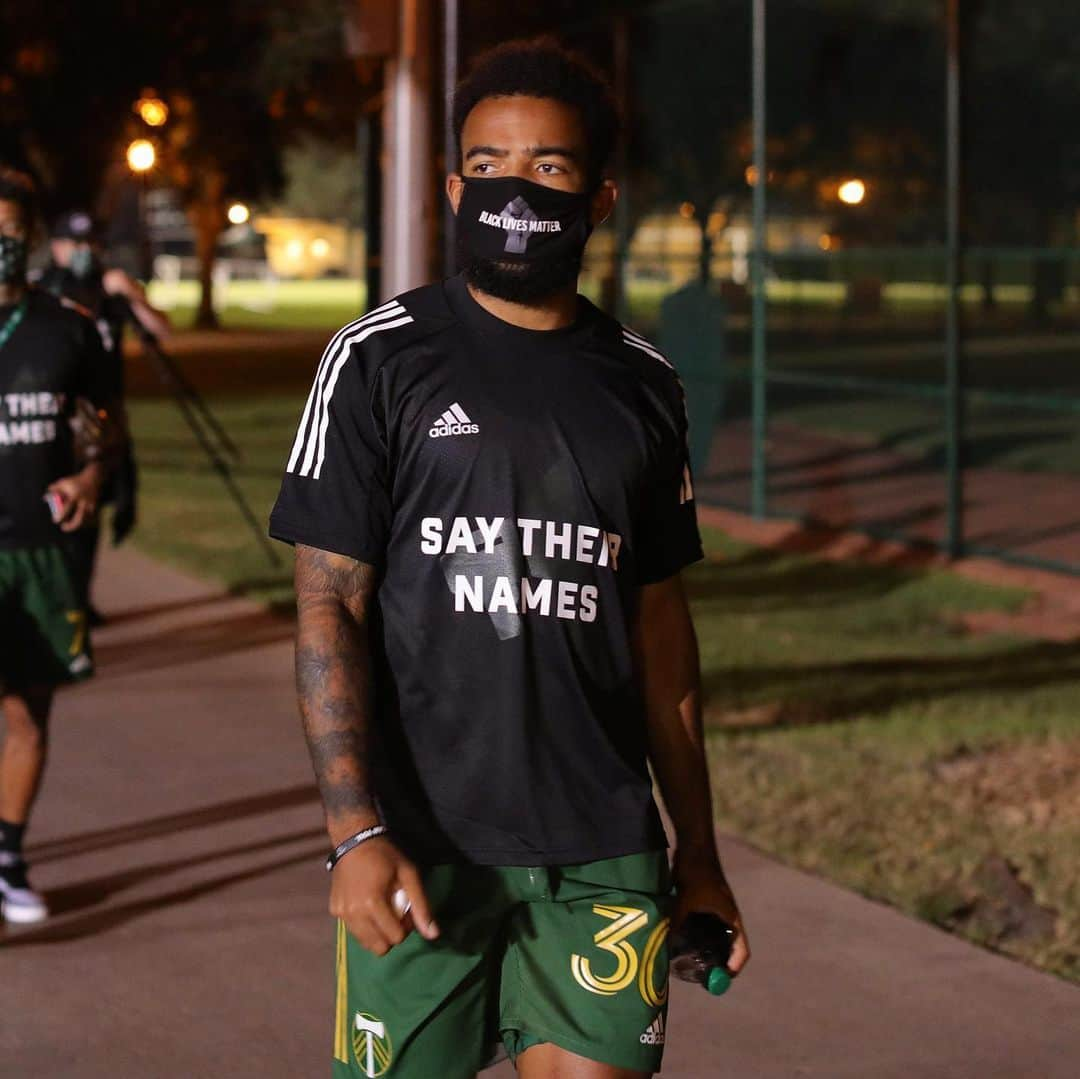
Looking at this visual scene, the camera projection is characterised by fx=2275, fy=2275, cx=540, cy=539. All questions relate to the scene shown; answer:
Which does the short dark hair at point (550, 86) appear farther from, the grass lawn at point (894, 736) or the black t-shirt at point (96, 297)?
the black t-shirt at point (96, 297)

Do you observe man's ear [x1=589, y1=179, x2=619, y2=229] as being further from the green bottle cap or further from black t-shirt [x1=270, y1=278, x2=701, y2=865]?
the green bottle cap

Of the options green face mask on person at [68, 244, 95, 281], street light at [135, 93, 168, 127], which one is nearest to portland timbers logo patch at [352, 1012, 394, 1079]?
green face mask on person at [68, 244, 95, 281]

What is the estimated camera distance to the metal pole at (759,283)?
1478 cm

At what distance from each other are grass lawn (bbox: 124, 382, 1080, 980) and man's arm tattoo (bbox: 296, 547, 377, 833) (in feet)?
10.5

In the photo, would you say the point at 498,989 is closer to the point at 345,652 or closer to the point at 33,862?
the point at 345,652

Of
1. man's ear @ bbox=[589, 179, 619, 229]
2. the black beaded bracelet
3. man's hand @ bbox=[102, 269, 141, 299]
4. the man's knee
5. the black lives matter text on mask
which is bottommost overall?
the man's knee

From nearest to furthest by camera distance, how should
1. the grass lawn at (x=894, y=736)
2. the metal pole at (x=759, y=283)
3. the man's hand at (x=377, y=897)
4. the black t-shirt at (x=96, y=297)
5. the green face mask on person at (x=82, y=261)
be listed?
the man's hand at (x=377, y=897) → the grass lawn at (x=894, y=736) → the black t-shirt at (x=96, y=297) → the green face mask on person at (x=82, y=261) → the metal pole at (x=759, y=283)

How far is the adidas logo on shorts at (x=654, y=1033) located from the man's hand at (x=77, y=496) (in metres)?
3.30

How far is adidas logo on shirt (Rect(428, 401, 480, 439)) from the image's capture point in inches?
119

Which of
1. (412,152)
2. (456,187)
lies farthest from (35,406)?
(456,187)

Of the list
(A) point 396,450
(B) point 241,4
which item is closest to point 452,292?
(A) point 396,450

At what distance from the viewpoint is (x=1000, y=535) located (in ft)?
48.8

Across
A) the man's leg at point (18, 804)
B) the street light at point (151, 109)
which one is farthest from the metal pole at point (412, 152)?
the street light at point (151, 109)

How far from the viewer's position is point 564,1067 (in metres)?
3.15
